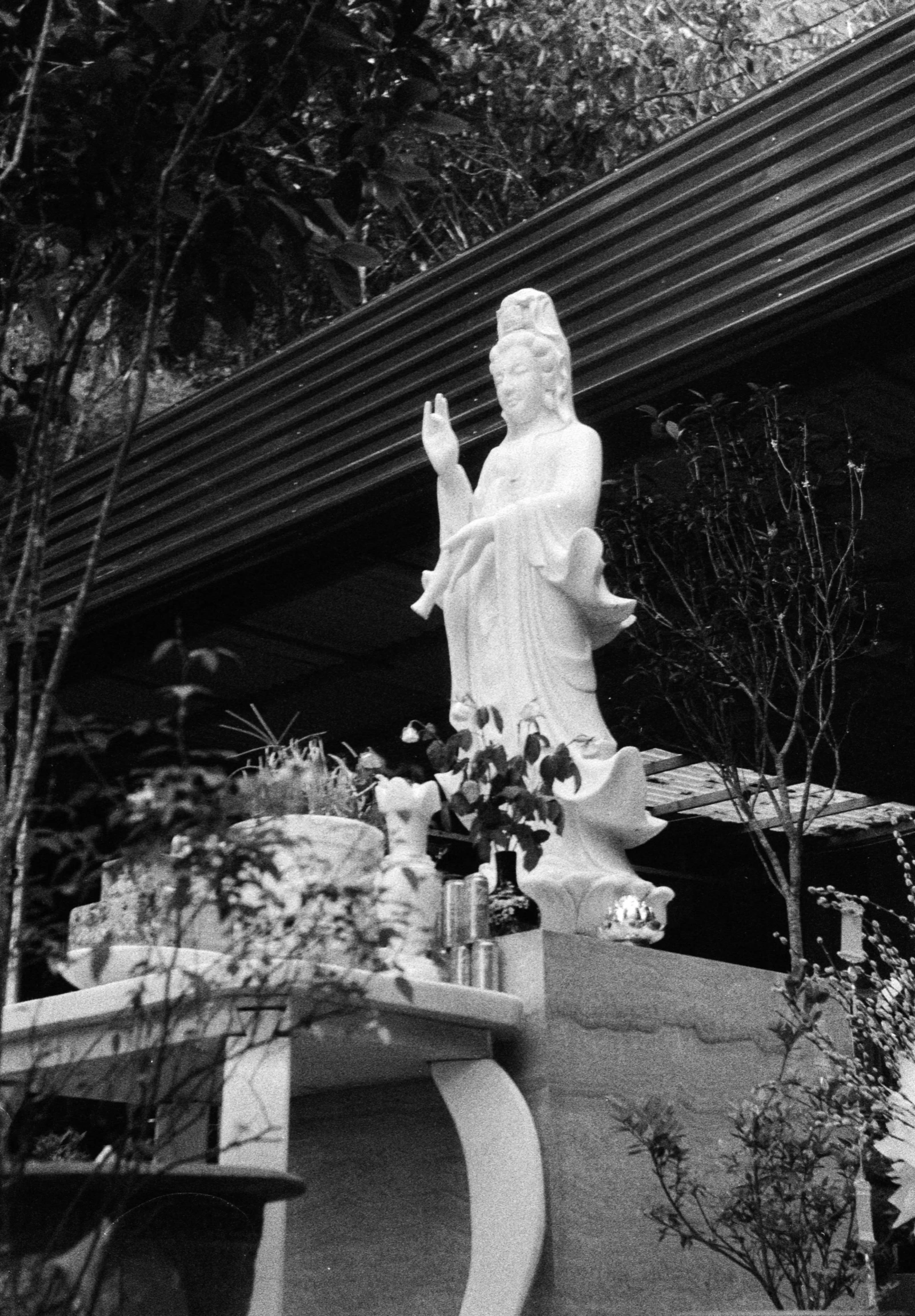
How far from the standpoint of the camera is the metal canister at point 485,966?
11.2 feet

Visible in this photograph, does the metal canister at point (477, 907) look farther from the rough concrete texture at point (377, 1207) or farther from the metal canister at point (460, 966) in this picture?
the rough concrete texture at point (377, 1207)

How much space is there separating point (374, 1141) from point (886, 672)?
15.4 ft

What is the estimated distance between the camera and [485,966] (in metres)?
3.42

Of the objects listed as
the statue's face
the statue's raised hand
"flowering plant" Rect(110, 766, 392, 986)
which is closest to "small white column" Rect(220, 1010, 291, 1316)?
"flowering plant" Rect(110, 766, 392, 986)

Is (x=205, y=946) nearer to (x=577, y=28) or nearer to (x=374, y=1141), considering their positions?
(x=374, y=1141)

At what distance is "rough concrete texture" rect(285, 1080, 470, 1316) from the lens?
3.48 metres

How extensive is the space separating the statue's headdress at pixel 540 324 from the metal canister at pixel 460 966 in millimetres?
1564

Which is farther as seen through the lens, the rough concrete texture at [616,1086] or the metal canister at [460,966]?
the metal canister at [460,966]

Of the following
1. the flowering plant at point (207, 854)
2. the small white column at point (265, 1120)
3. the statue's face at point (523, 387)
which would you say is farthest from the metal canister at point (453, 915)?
the flowering plant at point (207, 854)

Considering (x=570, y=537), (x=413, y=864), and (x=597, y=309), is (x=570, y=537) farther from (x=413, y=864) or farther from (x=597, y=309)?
(x=597, y=309)

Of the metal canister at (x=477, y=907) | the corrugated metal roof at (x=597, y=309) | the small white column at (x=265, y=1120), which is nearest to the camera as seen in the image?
the small white column at (x=265, y=1120)

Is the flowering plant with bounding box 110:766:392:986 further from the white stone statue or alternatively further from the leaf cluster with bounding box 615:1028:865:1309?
the white stone statue

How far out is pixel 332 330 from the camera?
24.1ft

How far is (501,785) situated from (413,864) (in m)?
0.24
